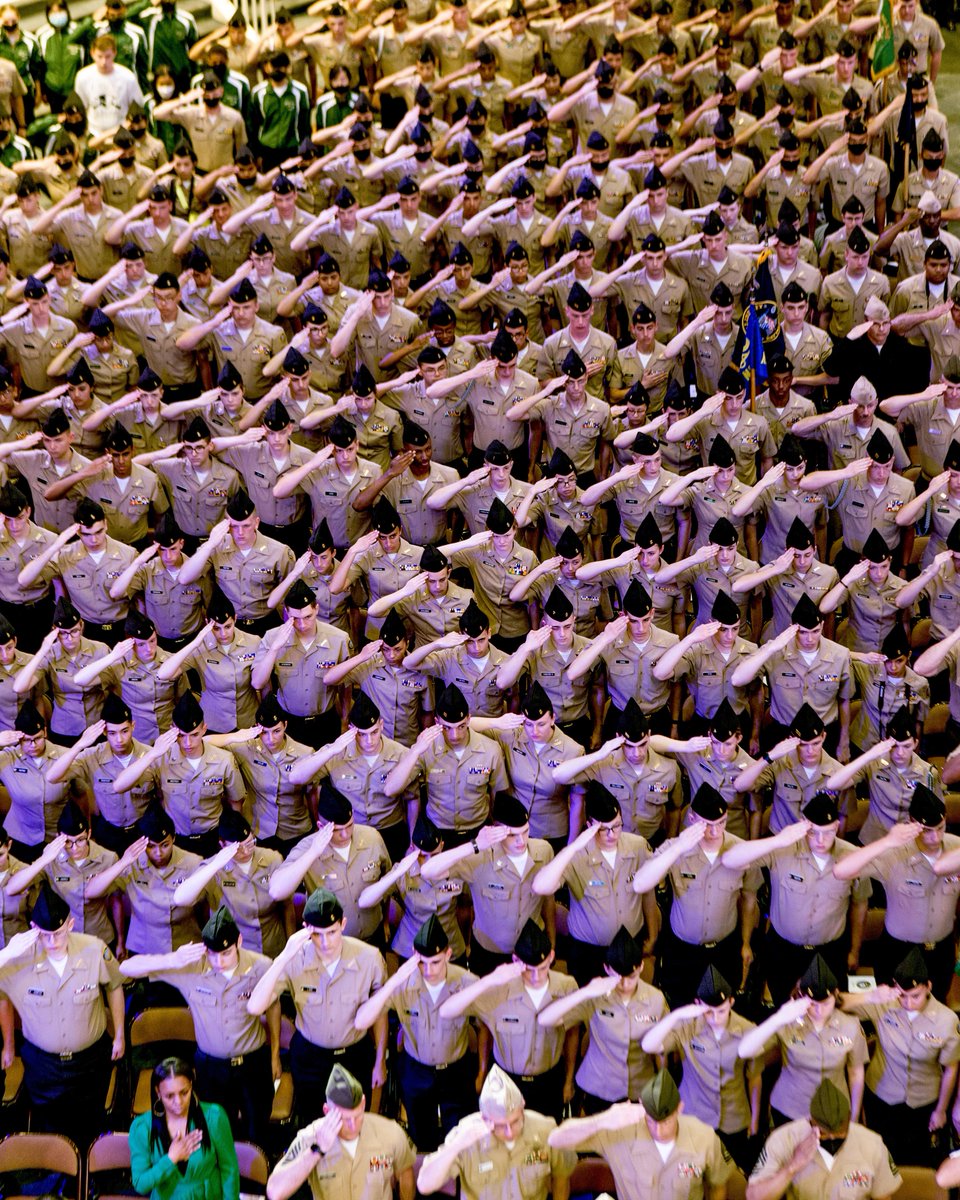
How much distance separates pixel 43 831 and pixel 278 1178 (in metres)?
2.86

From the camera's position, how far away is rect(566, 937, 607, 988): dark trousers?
8.67 m

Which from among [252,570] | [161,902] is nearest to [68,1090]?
[161,902]

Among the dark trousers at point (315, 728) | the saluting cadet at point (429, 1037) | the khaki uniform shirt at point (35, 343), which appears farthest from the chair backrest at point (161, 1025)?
the khaki uniform shirt at point (35, 343)

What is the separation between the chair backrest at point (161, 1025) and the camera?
8438 millimetres

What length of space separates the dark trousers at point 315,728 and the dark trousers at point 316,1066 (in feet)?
6.73

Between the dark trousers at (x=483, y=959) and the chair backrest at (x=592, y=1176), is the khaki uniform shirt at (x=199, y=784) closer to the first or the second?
the dark trousers at (x=483, y=959)

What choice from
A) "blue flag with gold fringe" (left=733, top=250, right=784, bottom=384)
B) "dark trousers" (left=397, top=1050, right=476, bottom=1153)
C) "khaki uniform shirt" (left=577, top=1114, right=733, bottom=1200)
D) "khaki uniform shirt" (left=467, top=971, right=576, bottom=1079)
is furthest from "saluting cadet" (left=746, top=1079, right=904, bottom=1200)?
"blue flag with gold fringe" (left=733, top=250, right=784, bottom=384)

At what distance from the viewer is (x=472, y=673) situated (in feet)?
31.9

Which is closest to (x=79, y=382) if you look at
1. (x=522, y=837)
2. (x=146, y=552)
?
(x=146, y=552)

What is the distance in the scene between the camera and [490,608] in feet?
34.2

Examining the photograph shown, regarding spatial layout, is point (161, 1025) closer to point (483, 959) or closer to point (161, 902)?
point (161, 902)

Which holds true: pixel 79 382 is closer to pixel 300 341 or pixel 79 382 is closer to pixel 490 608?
pixel 300 341

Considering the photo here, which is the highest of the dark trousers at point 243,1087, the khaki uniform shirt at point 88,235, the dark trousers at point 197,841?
the khaki uniform shirt at point 88,235

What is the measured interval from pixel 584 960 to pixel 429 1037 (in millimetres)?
960
